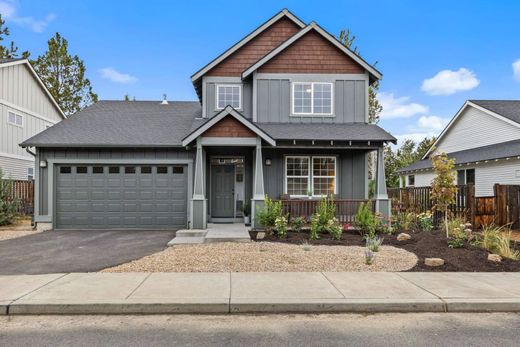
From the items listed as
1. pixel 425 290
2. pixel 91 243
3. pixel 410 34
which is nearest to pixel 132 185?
pixel 91 243

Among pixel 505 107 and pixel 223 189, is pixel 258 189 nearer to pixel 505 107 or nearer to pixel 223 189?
pixel 223 189

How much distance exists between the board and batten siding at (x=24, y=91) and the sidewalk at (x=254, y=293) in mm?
16192

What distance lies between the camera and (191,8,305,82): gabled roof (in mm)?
13812

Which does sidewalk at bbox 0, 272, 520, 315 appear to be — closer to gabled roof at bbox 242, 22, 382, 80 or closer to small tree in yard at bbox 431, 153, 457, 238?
small tree in yard at bbox 431, 153, 457, 238

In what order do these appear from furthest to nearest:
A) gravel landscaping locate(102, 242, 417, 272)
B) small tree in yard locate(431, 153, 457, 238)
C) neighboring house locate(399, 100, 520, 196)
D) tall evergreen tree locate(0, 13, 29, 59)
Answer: tall evergreen tree locate(0, 13, 29, 59) → neighboring house locate(399, 100, 520, 196) → small tree in yard locate(431, 153, 457, 238) → gravel landscaping locate(102, 242, 417, 272)

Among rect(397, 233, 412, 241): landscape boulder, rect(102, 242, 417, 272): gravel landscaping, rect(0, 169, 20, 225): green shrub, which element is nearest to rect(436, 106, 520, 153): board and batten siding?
rect(397, 233, 412, 241): landscape boulder

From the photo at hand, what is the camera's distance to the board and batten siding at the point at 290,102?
13.6 metres

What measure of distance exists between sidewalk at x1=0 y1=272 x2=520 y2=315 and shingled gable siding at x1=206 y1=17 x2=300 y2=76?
969cm

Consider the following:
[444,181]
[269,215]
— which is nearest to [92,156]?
[269,215]

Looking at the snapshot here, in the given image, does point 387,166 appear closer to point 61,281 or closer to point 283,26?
point 283,26

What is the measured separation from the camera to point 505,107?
1945 cm

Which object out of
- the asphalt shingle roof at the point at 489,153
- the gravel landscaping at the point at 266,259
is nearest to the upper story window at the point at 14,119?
the gravel landscaping at the point at 266,259

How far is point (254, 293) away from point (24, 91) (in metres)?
20.7

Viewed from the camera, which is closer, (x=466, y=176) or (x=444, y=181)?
(x=444, y=181)
